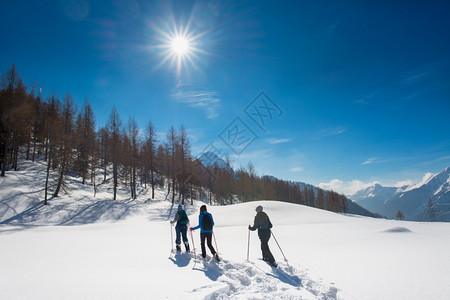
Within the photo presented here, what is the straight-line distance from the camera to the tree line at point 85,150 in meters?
25.7

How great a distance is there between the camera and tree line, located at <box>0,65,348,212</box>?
2573 centimetres

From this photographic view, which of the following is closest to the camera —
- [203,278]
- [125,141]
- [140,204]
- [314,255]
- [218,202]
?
[203,278]

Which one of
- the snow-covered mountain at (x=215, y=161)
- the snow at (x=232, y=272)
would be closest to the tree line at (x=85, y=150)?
the snow-covered mountain at (x=215, y=161)

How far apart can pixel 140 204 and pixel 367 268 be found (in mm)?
30059

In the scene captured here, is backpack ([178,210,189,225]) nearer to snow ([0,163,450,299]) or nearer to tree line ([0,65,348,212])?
snow ([0,163,450,299])

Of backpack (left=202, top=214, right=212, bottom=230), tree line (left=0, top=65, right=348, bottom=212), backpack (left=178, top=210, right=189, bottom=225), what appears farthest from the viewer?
tree line (left=0, top=65, right=348, bottom=212)

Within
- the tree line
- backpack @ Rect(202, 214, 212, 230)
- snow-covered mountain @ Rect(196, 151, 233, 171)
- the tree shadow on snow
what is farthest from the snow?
snow-covered mountain @ Rect(196, 151, 233, 171)

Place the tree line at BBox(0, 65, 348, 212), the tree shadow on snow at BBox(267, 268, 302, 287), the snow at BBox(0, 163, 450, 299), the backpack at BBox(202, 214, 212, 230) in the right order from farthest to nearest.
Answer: the tree line at BBox(0, 65, 348, 212)
the backpack at BBox(202, 214, 212, 230)
the tree shadow on snow at BBox(267, 268, 302, 287)
the snow at BBox(0, 163, 450, 299)

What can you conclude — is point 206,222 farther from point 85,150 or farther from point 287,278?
point 85,150

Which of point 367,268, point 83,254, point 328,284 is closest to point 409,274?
point 367,268

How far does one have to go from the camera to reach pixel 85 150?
35906mm

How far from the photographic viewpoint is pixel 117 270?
5660 mm

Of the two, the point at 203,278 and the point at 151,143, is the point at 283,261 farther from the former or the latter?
the point at 151,143

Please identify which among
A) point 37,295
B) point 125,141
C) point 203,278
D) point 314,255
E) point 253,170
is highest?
point 125,141
